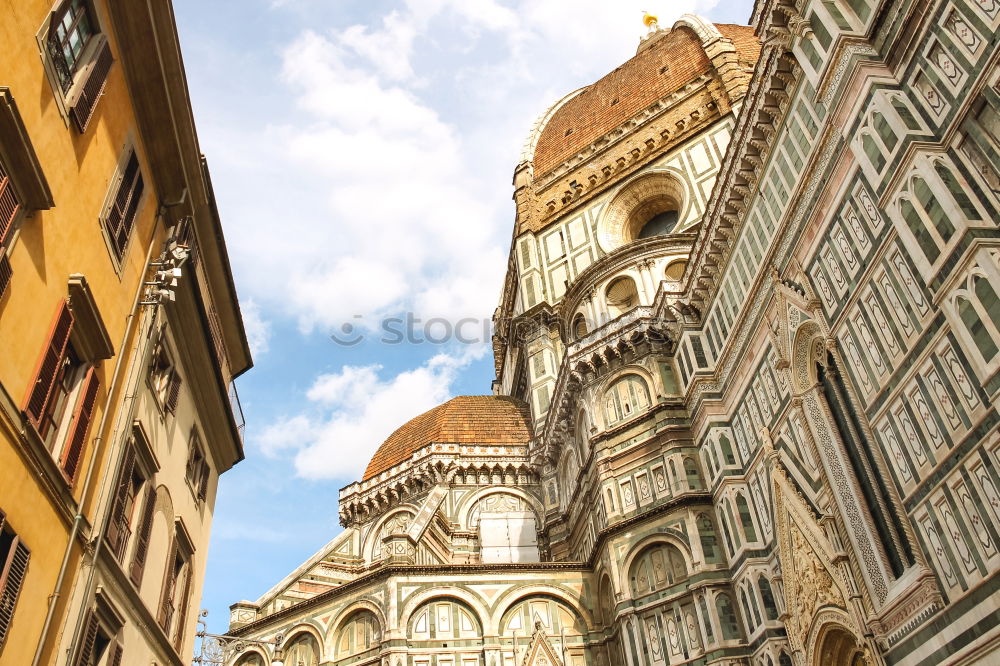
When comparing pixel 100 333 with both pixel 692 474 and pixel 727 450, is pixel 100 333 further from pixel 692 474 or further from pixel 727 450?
pixel 692 474

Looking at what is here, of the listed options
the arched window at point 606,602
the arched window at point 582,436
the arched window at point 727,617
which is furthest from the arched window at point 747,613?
the arched window at point 582,436

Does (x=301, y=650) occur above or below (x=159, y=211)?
below

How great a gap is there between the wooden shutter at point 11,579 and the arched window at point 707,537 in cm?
1634

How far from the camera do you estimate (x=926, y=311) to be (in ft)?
39.2

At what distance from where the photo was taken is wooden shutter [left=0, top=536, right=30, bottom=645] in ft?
25.2

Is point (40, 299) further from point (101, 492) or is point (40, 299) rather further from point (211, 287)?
point (211, 287)

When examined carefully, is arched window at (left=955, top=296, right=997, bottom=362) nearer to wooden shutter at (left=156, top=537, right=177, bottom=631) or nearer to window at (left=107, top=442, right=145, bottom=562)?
window at (left=107, top=442, right=145, bottom=562)

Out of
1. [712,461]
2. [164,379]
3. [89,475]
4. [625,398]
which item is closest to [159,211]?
[164,379]

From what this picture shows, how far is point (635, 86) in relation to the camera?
41188 mm

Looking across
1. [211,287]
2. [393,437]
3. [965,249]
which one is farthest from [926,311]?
[393,437]

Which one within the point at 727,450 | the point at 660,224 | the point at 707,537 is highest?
the point at 660,224

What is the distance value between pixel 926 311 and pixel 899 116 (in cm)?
329

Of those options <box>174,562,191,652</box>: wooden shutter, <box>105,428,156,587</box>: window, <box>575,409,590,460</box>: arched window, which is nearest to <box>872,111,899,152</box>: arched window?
Result: <box>105,428,156,587</box>: window

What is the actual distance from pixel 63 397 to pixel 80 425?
1.35ft
